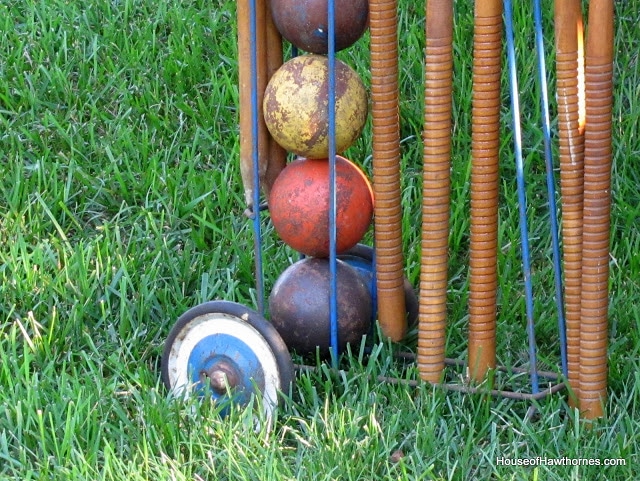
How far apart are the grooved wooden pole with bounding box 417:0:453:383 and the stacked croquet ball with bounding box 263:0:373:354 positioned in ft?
0.55

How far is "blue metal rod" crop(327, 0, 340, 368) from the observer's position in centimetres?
225

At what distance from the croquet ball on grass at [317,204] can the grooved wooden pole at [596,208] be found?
19.5 inches

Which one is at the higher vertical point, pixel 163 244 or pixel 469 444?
pixel 163 244

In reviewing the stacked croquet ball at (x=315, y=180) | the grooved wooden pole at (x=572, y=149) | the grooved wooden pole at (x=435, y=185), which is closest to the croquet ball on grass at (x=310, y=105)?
the stacked croquet ball at (x=315, y=180)

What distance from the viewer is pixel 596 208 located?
2.22 m

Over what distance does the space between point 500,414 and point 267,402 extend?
50 cm

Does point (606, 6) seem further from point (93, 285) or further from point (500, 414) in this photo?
point (93, 285)

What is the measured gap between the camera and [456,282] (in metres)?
2.96

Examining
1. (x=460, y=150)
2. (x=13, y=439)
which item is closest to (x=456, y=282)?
(x=460, y=150)

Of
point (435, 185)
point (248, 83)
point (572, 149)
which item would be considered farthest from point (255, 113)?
point (572, 149)

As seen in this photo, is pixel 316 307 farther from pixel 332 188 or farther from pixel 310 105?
pixel 310 105

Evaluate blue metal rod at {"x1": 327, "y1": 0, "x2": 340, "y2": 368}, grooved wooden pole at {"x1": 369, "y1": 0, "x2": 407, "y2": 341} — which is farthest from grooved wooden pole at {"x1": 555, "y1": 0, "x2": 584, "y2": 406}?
blue metal rod at {"x1": 327, "y1": 0, "x2": 340, "y2": 368}

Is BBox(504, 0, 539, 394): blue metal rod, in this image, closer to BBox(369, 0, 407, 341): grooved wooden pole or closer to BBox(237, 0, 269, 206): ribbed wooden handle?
BBox(369, 0, 407, 341): grooved wooden pole

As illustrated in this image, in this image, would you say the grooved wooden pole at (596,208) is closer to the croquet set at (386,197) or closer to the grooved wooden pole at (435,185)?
the croquet set at (386,197)
